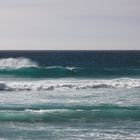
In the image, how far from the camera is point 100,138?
15703 mm

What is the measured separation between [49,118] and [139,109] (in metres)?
3.70

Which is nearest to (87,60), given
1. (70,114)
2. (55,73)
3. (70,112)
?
(55,73)

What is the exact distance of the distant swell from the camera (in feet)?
62.0

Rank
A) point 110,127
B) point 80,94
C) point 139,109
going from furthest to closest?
point 80,94 → point 139,109 → point 110,127

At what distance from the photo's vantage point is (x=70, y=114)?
770 inches

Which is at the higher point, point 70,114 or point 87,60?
point 87,60

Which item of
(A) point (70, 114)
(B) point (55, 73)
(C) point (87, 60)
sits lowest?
(A) point (70, 114)

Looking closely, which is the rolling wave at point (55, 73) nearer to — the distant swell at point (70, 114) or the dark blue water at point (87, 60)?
the dark blue water at point (87, 60)

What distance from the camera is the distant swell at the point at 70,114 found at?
1891 cm

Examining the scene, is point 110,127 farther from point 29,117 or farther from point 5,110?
point 5,110

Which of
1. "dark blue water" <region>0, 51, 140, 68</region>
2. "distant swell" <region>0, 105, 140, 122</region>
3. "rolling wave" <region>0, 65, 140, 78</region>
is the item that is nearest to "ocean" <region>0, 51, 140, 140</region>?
"distant swell" <region>0, 105, 140, 122</region>

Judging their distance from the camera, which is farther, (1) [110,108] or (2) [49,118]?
(1) [110,108]

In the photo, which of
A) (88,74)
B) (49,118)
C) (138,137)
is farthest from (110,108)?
(88,74)

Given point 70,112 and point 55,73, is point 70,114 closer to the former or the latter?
point 70,112
